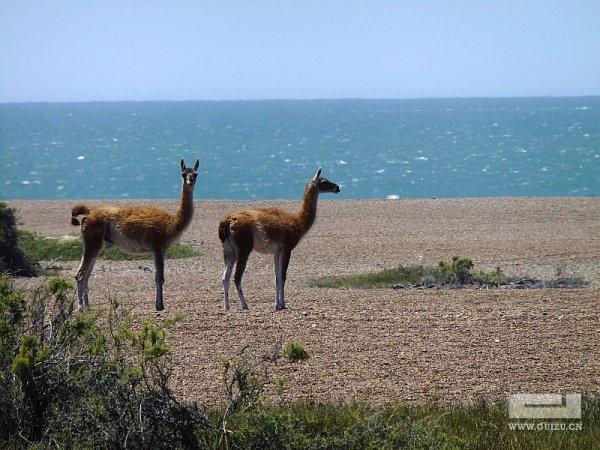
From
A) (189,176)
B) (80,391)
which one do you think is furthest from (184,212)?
(80,391)

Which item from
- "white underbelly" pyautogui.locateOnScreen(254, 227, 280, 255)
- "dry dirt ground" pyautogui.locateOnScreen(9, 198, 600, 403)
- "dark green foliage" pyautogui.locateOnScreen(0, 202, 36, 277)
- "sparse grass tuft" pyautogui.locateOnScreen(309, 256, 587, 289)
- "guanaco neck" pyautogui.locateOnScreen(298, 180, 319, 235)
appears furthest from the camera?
"dark green foliage" pyautogui.locateOnScreen(0, 202, 36, 277)

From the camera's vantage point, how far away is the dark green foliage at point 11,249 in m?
19.8

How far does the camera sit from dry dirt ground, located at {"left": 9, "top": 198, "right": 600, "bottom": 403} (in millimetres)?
10984

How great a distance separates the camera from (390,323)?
1361cm

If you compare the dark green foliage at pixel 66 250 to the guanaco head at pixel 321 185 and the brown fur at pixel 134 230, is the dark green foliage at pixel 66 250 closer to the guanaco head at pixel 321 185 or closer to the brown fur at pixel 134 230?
the guanaco head at pixel 321 185

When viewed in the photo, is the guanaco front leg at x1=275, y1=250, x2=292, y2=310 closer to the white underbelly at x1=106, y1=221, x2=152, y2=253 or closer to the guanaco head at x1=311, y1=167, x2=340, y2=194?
the guanaco head at x1=311, y1=167, x2=340, y2=194

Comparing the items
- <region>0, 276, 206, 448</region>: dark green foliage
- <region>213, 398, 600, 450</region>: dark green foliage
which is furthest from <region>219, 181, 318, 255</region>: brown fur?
<region>0, 276, 206, 448</region>: dark green foliage

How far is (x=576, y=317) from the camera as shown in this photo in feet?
45.5

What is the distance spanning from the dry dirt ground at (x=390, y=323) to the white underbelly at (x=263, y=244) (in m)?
0.86

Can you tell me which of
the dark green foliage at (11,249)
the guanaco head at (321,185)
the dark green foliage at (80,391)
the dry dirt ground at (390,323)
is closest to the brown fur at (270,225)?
the guanaco head at (321,185)

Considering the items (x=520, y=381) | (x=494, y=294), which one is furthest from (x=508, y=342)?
(x=494, y=294)

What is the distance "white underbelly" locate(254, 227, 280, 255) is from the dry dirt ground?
86 cm

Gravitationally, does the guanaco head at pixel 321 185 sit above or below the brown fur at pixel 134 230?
above

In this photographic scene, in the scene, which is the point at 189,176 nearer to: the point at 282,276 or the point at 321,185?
the point at 282,276
